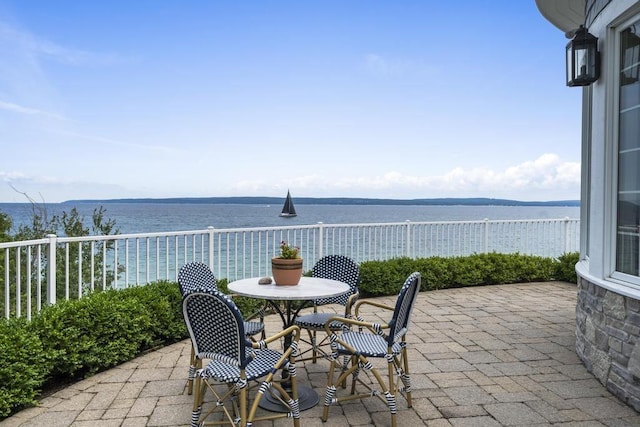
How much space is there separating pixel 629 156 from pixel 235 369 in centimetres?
295

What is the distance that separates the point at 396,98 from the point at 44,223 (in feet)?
40.1

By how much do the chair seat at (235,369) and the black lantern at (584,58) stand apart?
298cm

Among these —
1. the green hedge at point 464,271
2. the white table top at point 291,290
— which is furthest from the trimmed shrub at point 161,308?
the green hedge at point 464,271

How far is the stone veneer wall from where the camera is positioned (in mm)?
3010

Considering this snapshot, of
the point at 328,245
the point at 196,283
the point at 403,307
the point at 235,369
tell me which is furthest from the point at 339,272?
the point at 328,245

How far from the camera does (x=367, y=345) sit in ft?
9.89

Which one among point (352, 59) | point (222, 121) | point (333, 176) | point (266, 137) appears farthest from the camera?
point (333, 176)

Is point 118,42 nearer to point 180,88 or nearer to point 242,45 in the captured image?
point 180,88

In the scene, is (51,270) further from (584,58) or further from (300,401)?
(584,58)

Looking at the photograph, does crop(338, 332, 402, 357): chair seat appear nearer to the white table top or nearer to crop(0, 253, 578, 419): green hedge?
the white table top

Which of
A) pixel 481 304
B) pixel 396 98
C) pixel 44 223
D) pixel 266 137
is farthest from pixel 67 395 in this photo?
pixel 266 137

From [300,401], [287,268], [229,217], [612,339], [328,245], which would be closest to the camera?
[300,401]

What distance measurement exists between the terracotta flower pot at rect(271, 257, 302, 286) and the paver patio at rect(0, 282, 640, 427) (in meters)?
0.79

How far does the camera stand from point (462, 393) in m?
3.30
